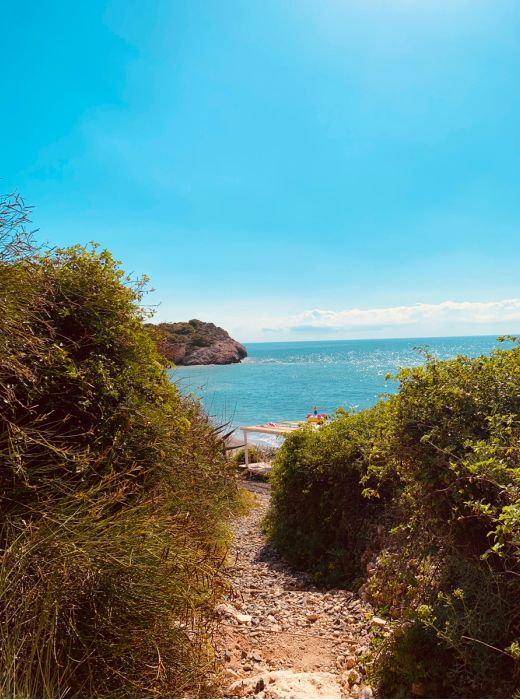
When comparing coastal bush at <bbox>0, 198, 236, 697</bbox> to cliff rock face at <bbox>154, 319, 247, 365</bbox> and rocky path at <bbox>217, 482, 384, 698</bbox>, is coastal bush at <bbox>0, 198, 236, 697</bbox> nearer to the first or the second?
rocky path at <bbox>217, 482, 384, 698</bbox>

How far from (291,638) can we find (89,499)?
2.91 metres

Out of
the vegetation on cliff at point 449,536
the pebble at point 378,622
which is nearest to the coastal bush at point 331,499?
the vegetation on cliff at point 449,536

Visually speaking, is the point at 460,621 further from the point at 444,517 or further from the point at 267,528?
the point at 267,528

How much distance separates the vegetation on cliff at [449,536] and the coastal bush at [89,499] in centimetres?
153

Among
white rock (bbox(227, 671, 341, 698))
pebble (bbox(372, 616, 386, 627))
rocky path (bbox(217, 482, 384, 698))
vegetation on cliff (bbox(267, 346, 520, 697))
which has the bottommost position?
rocky path (bbox(217, 482, 384, 698))

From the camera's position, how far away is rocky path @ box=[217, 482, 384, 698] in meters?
3.51

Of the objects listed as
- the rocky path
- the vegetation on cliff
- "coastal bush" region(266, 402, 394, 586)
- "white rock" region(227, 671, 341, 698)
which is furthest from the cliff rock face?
"white rock" region(227, 671, 341, 698)

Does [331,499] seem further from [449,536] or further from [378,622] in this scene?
[449,536]

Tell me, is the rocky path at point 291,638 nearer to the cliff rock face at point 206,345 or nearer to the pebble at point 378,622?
the pebble at point 378,622

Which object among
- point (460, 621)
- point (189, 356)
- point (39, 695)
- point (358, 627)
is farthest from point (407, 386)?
point (189, 356)

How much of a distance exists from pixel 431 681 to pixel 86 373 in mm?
3205

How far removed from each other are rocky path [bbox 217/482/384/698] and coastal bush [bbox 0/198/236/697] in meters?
0.71

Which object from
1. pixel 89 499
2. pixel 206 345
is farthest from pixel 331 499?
pixel 206 345

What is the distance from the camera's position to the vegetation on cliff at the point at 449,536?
2904 millimetres
